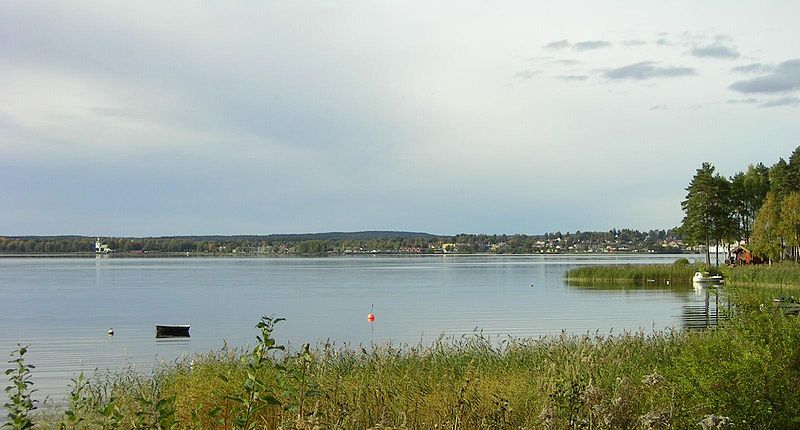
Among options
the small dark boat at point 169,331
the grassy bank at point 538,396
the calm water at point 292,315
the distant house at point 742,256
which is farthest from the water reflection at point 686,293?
the grassy bank at point 538,396

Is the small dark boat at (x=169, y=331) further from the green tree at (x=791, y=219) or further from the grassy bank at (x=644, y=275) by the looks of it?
the green tree at (x=791, y=219)

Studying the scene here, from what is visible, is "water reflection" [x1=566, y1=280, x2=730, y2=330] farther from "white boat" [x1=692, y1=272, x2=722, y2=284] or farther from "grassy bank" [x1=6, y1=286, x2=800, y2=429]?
"grassy bank" [x1=6, y1=286, x2=800, y2=429]

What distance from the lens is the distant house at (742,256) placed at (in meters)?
82.8

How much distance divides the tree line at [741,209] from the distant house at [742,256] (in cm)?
126

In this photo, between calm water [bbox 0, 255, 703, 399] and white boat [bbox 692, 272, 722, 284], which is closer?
calm water [bbox 0, 255, 703, 399]

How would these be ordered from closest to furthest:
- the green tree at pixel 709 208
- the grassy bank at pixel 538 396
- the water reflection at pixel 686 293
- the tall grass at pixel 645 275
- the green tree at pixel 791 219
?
the grassy bank at pixel 538 396, the water reflection at pixel 686 293, the green tree at pixel 791 219, the tall grass at pixel 645 275, the green tree at pixel 709 208

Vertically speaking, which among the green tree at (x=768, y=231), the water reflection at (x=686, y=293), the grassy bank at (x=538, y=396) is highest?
the green tree at (x=768, y=231)

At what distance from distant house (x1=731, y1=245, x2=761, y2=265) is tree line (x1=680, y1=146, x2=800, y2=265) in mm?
1256

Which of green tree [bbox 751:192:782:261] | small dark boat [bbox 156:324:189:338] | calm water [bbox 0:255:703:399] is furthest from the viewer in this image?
green tree [bbox 751:192:782:261]

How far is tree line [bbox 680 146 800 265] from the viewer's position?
7294 cm

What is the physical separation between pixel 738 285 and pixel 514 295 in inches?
2117

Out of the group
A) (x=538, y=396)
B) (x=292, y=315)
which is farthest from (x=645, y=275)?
(x=538, y=396)

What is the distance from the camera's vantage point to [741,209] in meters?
91.6

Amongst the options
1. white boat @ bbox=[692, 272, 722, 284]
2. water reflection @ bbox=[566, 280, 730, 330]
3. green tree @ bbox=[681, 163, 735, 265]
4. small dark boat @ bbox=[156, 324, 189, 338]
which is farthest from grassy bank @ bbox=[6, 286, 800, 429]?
green tree @ bbox=[681, 163, 735, 265]
